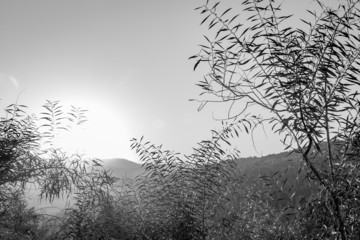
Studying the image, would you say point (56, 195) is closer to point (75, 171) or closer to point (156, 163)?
point (75, 171)

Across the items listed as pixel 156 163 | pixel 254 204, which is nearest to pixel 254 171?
pixel 254 204

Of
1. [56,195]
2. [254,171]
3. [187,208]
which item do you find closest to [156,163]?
[187,208]

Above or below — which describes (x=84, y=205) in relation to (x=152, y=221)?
above

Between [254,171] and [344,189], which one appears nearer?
[344,189]

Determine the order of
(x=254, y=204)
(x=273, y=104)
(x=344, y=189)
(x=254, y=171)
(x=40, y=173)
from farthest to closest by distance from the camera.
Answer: (x=254, y=171)
(x=254, y=204)
(x=40, y=173)
(x=344, y=189)
(x=273, y=104)

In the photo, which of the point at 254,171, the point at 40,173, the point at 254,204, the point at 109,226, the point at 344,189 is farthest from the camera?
the point at 254,171

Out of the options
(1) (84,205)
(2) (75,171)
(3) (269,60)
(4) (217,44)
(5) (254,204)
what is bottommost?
(5) (254,204)

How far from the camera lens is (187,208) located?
18.6 feet

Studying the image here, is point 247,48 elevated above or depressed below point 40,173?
above

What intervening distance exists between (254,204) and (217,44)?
8923 mm

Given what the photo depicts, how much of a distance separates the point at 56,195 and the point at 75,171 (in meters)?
0.45

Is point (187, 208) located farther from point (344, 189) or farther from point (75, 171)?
point (344, 189)

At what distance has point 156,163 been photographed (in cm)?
614

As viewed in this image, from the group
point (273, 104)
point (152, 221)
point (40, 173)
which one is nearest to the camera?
point (273, 104)
